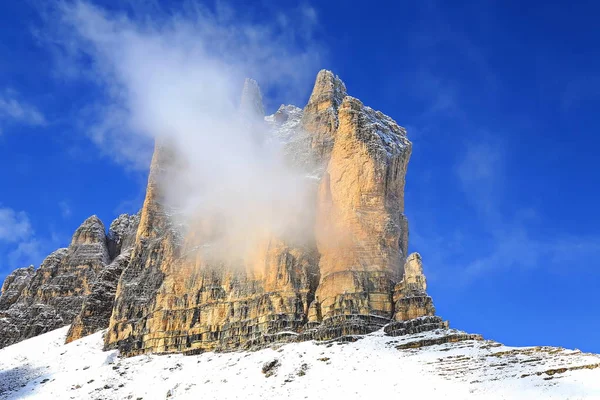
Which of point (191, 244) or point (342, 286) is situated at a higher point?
point (191, 244)

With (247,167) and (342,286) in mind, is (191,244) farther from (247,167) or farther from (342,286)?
(342,286)

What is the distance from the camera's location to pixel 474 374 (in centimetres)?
5072

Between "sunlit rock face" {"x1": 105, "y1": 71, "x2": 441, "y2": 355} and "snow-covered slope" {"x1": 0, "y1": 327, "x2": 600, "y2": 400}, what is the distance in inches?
194

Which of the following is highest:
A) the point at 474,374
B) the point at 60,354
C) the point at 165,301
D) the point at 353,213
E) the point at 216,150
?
the point at 216,150

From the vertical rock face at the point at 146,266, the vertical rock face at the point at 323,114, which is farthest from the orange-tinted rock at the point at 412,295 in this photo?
the vertical rock face at the point at 146,266

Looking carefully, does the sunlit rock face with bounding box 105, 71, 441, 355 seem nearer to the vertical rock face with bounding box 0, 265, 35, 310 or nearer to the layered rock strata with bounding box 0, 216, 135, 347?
the layered rock strata with bounding box 0, 216, 135, 347

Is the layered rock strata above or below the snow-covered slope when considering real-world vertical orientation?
above

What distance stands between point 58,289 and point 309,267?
220ft

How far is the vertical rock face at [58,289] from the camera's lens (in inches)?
4852

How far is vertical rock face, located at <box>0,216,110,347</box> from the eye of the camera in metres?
123

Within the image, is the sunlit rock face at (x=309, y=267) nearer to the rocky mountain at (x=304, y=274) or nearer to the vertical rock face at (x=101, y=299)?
the rocky mountain at (x=304, y=274)

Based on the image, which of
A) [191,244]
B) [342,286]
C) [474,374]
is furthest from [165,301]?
[474,374]

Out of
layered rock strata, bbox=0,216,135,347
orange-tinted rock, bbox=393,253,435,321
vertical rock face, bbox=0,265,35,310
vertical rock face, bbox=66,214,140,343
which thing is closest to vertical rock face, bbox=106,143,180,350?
vertical rock face, bbox=66,214,140,343

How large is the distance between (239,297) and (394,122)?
36789mm
